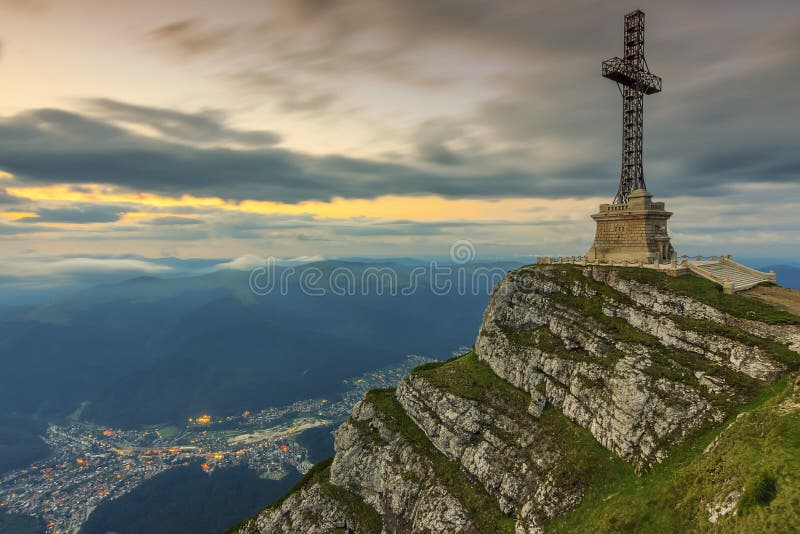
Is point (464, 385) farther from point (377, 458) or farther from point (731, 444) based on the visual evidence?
point (731, 444)

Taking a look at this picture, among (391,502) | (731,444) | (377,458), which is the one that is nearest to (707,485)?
(731,444)

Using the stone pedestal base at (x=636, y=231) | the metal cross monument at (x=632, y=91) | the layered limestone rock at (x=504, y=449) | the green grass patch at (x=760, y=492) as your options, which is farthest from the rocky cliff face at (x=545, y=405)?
the metal cross monument at (x=632, y=91)

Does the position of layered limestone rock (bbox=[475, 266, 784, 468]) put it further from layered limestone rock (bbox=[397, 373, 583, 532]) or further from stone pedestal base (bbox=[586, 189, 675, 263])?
stone pedestal base (bbox=[586, 189, 675, 263])

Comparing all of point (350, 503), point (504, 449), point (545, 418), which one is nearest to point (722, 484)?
point (545, 418)

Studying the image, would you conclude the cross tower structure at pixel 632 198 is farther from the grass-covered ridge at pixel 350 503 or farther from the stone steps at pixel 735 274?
the grass-covered ridge at pixel 350 503

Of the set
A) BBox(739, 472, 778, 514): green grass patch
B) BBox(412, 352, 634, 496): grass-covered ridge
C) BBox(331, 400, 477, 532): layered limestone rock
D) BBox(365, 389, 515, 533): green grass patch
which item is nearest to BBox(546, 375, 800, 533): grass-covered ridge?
BBox(739, 472, 778, 514): green grass patch

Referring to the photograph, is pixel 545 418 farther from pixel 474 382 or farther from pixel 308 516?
pixel 308 516
